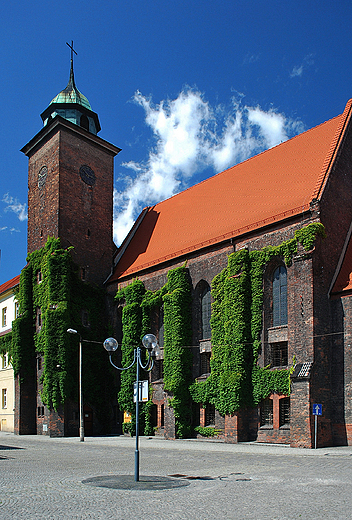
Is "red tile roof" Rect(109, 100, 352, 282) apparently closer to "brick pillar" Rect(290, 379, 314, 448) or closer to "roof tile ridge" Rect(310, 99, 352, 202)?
"roof tile ridge" Rect(310, 99, 352, 202)

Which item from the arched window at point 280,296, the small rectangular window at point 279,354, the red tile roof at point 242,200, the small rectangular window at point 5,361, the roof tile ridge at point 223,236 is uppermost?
the red tile roof at point 242,200

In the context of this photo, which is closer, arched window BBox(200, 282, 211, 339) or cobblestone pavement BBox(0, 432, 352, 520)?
cobblestone pavement BBox(0, 432, 352, 520)

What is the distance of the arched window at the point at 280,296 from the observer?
84.4ft

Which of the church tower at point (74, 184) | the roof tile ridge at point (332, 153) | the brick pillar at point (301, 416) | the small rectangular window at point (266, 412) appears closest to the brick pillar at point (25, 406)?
the church tower at point (74, 184)

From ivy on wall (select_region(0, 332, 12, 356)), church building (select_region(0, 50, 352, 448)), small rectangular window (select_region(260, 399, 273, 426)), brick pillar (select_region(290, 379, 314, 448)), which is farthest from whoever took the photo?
ivy on wall (select_region(0, 332, 12, 356))

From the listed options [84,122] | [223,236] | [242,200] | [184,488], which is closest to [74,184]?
[84,122]

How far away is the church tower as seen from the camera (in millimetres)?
37406

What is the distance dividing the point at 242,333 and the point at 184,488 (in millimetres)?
15772

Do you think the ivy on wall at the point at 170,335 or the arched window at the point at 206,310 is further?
the arched window at the point at 206,310

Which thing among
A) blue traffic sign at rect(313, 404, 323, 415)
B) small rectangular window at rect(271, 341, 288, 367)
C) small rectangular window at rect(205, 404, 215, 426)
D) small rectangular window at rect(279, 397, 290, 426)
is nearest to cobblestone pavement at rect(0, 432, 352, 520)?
blue traffic sign at rect(313, 404, 323, 415)

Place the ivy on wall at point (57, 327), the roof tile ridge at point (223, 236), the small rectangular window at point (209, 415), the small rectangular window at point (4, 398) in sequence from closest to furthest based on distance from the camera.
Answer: the roof tile ridge at point (223, 236) < the small rectangular window at point (209, 415) < the ivy on wall at point (57, 327) < the small rectangular window at point (4, 398)

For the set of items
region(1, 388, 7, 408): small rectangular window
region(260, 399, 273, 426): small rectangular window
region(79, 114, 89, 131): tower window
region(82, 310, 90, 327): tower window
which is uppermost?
region(79, 114, 89, 131): tower window

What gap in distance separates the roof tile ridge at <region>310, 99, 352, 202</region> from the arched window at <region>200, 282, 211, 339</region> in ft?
27.4

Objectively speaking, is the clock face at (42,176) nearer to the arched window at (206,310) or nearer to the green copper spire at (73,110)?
the green copper spire at (73,110)
